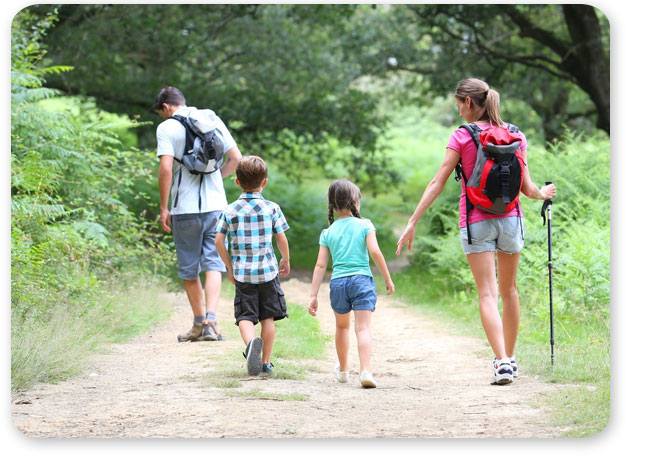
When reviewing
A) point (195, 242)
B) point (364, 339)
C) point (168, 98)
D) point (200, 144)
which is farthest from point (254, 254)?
point (168, 98)

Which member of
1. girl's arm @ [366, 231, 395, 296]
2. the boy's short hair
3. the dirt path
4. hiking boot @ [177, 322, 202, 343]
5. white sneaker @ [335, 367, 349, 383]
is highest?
the boy's short hair

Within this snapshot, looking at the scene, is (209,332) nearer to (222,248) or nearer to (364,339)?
(222,248)

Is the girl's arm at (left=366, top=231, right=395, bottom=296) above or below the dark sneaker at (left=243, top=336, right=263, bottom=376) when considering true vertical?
above

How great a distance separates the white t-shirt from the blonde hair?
246cm

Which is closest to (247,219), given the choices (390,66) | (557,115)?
(390,66)

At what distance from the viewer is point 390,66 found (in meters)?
17.9

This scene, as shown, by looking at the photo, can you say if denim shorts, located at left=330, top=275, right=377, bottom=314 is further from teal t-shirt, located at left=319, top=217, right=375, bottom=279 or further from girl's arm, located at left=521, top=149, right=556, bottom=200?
girl's arm, located at left=521, top=149, right=556, bottom=200

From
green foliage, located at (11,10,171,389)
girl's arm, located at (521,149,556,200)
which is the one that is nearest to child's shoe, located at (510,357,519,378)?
girl's arm, located at (521,149,556,200)

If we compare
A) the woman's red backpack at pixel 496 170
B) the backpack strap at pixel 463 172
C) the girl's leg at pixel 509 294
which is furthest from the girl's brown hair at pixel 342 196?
the girl's leg at pixel 509 294

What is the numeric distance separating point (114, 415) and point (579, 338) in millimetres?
3903

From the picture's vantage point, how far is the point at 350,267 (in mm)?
5301

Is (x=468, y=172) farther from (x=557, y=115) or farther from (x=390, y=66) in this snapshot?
(x=557, y=115)

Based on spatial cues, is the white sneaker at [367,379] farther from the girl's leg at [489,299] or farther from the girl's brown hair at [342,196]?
the girl's brown hair at [342,196]

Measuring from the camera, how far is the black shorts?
5.57 meters
